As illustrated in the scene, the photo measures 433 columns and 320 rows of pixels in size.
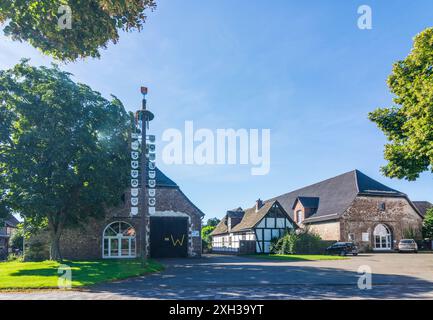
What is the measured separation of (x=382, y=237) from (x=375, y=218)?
224 cm

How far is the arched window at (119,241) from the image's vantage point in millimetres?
28391

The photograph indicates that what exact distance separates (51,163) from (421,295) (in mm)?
18524

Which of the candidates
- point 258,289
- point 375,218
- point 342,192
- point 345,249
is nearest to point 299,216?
point 342,192

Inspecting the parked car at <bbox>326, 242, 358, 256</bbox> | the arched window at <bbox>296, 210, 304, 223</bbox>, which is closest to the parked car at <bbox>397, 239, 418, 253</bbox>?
the parked car at <bbox>326, 242, 358, 256</bbox>

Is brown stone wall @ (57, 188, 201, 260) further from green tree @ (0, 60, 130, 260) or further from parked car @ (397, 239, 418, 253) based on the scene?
parked car @ (397, 239, 418, 253)

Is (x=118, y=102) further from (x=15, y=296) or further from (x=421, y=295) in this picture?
(x=421, y=295)

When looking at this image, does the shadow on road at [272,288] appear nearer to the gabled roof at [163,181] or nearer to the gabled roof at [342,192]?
the gabled roof at [163,181]

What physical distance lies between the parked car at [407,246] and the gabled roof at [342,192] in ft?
19.6

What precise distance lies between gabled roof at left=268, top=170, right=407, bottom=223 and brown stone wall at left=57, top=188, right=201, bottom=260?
55.0 feet

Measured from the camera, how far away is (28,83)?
21.1 m

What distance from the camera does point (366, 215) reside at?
3891 cm

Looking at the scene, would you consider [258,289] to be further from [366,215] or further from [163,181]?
[366,215]

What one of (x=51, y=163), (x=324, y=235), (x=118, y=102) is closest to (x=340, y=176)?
(x=324, y=235)

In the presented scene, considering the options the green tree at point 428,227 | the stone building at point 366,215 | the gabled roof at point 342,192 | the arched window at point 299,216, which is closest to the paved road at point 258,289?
the stone building at point 366,215
